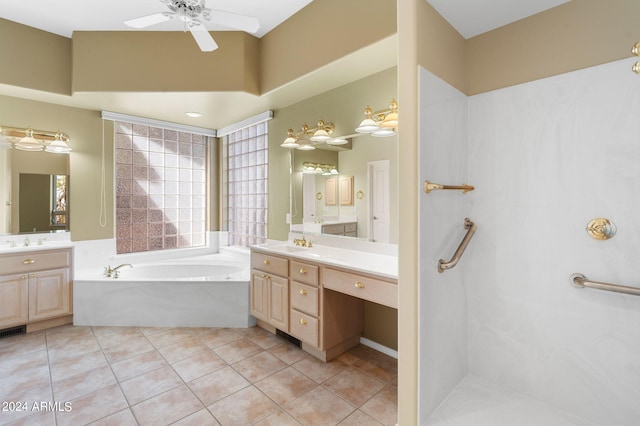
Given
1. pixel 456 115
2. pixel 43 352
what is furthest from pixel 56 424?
pixel 456 115

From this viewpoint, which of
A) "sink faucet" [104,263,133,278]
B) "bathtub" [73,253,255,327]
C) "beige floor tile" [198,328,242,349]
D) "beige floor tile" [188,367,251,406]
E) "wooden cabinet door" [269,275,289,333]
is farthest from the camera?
"sink faucet" [104,263,133,278]

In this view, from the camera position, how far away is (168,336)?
9.91ft

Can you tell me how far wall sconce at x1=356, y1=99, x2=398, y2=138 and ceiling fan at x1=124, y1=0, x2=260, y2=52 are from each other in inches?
40.8

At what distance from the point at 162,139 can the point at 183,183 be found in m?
0.67

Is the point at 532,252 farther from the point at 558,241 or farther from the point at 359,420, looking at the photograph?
the point at 359,420

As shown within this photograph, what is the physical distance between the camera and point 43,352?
270 cm

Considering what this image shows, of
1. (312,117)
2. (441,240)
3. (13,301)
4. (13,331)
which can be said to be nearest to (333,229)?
(312,117)

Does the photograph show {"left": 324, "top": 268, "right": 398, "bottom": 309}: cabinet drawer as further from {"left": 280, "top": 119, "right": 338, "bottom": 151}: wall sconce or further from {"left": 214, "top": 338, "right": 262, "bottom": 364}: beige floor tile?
{"left": 280, "top": 119, "right": 338, "bottom": 151}: wall sconce

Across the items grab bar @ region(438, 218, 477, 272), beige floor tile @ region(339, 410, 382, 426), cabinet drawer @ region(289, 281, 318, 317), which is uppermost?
grab bar @ region(438, 218, 477, 272)

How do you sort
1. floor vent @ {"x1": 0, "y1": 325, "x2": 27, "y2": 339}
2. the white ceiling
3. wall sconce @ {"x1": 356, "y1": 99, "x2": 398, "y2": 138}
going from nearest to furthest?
the white ceiling
wall sconce @ {"x1": 356, "y1": 99, "x2": 398, "y2": 138}
floor vent @ {"x1": 0, "y1": 325, "x2": 27, "y2": 339}

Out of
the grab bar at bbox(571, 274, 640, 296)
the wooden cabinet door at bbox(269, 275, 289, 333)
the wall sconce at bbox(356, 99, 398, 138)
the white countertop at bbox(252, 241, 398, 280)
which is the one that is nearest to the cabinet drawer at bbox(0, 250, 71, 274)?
the white countertop at bbox(252, 241, 398, 280)

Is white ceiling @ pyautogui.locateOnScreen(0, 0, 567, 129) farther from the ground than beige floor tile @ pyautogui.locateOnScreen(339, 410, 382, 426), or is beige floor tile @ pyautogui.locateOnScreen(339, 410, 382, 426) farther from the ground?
white ceiling @ pyautogui.locateOnScreen(0, 0, 567, 129)

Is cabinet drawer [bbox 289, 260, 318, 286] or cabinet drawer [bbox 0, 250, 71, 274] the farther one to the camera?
cabinet drawer [bbox 0, 250, 71, 274]

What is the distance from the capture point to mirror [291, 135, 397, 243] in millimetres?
2479
